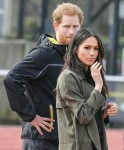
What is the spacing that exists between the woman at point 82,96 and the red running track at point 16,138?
5.47 meters

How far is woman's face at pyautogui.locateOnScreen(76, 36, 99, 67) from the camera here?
3.89 meters

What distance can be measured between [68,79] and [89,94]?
152 millimetres

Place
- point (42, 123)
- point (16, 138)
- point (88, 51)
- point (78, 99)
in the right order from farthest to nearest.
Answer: point (16, 138), point (42, 123), point (88, 51), point (78, 99)

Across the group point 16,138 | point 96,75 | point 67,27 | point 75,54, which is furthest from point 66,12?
point 16,138

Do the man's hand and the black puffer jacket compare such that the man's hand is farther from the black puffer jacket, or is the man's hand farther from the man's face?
the man's face

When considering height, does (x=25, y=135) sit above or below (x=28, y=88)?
below

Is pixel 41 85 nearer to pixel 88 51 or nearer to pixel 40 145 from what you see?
pixel 40 145

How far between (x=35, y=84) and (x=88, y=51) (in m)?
0.61

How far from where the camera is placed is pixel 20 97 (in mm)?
4320

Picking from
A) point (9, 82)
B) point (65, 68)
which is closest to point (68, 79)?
point (65, 68)

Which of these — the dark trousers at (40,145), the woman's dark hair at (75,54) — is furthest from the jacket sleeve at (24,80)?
the woman's dark hair at (75,54)

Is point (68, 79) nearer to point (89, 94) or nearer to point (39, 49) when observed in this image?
point (89, 94)

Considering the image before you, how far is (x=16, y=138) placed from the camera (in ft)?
35.0

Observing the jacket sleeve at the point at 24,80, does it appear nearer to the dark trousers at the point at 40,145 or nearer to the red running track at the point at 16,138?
the dark trousers at the point at 40,145
